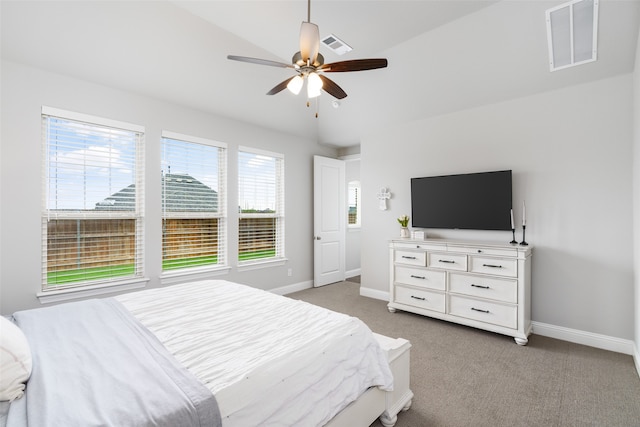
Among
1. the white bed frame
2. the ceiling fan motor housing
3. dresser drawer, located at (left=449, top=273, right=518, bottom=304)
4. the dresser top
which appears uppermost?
the ceiling fan motor housing

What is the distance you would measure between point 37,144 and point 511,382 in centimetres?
448

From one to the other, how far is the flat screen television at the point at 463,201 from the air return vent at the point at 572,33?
3.79 feet

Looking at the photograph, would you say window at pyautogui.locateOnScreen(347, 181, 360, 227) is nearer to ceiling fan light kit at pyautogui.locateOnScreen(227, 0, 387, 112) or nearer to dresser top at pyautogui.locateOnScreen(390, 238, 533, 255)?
A: dresser top at pyautogui.locateOnScreen(390, 238, 533, 255)

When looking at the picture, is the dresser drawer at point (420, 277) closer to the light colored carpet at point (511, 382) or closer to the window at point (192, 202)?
the light colored carpet at point (511, 382)

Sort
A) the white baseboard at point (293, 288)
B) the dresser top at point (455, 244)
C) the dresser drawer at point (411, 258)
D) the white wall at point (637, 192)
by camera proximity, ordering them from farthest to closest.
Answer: the white baseboard at point (293, 288) → the dresser drawer at point (411, 258) → the dresser top at point (455, 244) → the white wall at point (637, 192)

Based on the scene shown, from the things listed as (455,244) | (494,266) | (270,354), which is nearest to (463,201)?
(455,244)

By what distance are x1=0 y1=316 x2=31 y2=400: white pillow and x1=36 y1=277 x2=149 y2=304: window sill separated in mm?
1930

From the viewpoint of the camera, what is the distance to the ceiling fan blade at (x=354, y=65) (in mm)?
2090

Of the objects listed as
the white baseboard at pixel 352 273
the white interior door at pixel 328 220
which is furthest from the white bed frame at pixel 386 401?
the white baseboard at pixel 352 273

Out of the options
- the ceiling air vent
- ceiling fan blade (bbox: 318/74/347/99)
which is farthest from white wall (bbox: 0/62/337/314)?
ceiling fan blade (bbox: 318/74/347/99)

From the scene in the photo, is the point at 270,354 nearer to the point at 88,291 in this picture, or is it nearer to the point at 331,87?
the point at 331,87

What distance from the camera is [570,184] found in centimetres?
311

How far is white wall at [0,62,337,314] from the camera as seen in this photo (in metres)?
2.56

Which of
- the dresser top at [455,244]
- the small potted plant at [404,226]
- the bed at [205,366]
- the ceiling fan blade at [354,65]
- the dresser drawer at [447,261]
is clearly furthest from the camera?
the small potted plant at [404,226]
